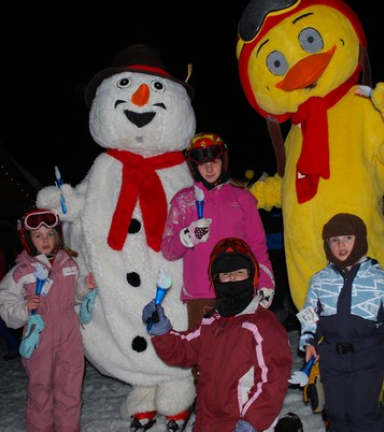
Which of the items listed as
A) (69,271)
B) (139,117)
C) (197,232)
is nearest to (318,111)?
(197,232)

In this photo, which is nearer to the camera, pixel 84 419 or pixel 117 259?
pixel 117 259

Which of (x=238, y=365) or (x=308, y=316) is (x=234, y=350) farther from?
(x=308, y=316)

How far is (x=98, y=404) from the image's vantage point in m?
4.56

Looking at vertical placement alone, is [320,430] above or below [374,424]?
below

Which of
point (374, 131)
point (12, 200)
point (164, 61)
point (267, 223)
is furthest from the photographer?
point (12, 200)

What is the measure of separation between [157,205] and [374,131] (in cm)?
150

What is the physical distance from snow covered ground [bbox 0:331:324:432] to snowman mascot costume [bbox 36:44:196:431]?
0.33m

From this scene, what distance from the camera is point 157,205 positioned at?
12.2 feet

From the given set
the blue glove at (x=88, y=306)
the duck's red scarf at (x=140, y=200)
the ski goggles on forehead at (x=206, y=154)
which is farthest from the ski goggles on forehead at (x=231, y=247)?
the blue glove at (x=88, y=306)

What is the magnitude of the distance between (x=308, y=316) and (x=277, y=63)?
4.93 feet

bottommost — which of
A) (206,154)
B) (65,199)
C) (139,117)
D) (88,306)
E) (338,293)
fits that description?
(88,306)

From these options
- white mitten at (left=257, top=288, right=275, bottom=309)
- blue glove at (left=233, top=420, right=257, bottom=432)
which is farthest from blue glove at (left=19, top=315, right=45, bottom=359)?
blue glove at (left=233, top=420, right=257, bottom=432)

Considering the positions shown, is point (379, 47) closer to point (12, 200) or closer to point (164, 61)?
point (12, 200)

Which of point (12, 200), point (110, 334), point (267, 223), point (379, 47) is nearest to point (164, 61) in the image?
point (110, 334)
